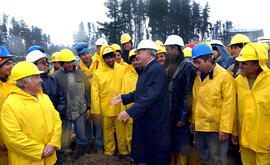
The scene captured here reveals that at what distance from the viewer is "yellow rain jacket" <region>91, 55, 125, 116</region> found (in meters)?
4.69

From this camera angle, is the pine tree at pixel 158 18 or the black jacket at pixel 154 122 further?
the pine tree at pixel 158 18

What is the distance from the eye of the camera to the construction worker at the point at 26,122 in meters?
2.57

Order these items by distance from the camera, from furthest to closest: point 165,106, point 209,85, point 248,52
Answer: point 165,106
point 209,85
point 248,52

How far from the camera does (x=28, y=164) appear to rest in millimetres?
2699

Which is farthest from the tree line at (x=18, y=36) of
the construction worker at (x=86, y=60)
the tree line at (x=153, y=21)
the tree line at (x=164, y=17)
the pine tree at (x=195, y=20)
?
the construction worker at (x=86, y=60)

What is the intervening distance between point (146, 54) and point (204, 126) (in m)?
1.52

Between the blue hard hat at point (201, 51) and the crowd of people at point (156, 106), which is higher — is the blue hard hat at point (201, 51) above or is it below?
above

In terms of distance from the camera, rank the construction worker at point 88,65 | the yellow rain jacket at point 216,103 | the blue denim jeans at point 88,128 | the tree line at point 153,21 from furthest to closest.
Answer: the tree line at point 153,21 → the blue denim jeans at point 88,128 → the construction worker at point 88,65 → the yellow rain jacket at point 216,103

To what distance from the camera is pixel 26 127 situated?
2.69m

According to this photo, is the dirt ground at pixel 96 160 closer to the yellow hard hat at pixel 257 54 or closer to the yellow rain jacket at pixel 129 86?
the yellow rain jacket at pixel 129 86

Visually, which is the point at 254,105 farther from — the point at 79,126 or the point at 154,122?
the point at 79,126

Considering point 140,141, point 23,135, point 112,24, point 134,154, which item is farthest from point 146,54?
point 112,24

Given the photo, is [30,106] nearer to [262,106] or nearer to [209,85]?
[209,85]

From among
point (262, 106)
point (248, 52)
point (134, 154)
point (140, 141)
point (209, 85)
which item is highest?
point (248, 52)
